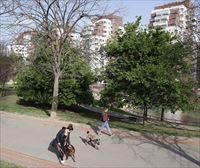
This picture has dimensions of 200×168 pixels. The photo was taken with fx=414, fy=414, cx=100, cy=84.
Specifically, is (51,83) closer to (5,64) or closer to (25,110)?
(25,110)

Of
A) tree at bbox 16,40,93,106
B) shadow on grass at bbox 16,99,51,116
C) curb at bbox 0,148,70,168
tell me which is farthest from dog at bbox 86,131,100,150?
shadow on grass at bbox 16,99,51,116

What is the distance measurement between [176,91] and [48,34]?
27.0 feet

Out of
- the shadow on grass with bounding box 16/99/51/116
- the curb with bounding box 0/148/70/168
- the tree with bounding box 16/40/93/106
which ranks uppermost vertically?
the tree with bounding box 16/40/93/106

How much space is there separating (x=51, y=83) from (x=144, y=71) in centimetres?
1011

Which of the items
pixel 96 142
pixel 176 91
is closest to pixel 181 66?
pixel 176 91

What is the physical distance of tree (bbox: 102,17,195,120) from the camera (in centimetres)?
2328

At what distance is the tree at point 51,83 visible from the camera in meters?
30.9

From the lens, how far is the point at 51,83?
31469 mm

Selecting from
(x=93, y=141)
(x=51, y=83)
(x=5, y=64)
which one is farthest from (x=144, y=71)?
(x=5, y=64)

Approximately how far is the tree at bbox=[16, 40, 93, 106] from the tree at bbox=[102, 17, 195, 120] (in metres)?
4.86

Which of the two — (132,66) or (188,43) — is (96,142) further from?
(132,66)

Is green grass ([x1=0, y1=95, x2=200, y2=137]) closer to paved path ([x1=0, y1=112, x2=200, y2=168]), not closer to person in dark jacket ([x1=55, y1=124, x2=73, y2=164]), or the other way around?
paved path ([x1=0, y1=112, x2=200, y2=168])

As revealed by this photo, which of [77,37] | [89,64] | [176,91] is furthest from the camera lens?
[89,64]

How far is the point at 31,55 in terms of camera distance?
29312mm
